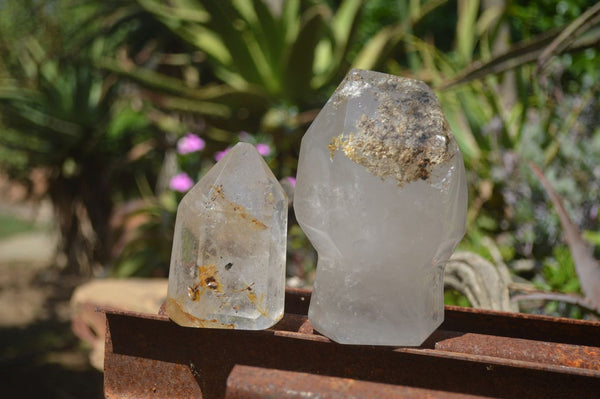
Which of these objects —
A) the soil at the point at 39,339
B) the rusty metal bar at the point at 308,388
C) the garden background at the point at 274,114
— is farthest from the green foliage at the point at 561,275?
the soil at the point at 39,339

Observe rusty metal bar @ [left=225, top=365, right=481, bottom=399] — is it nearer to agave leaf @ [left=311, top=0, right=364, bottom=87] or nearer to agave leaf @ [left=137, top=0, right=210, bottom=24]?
agave leaf @ [left=311, top=0, right=364, bottom=87]

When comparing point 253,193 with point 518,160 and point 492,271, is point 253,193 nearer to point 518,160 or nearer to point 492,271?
point 492,271

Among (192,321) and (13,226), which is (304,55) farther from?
(13,226)

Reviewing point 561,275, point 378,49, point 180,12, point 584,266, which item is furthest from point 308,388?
point 180,12

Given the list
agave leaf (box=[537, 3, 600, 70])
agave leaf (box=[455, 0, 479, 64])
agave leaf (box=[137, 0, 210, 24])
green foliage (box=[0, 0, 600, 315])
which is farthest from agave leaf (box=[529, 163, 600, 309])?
agave leaf (box=[137, 0, 210, 24])

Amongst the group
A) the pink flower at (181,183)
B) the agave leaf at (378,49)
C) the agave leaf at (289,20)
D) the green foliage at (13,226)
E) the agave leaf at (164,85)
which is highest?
the agave leaf at (289,20)

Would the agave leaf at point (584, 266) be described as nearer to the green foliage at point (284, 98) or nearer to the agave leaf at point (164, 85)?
the green foliage at point (284, 98)
